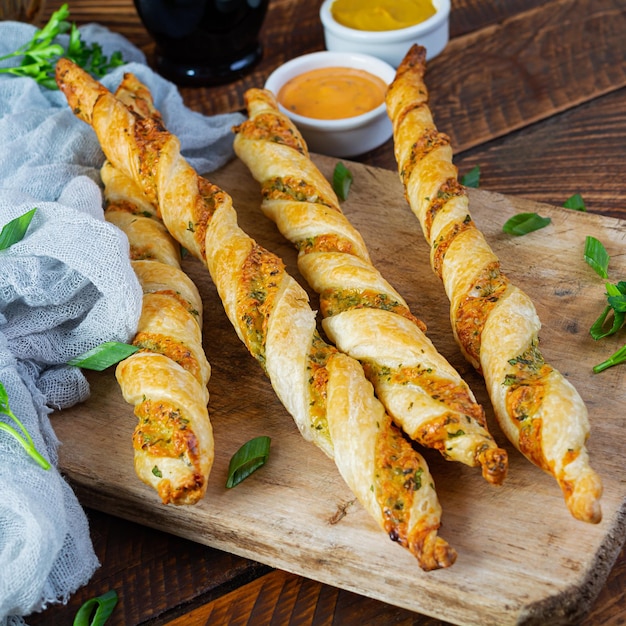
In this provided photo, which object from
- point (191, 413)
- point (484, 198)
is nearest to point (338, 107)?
point (484, 198)

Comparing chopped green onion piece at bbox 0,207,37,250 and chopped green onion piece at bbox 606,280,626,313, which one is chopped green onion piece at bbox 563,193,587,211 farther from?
chopped green onion piece at bbox 0,207,37,250

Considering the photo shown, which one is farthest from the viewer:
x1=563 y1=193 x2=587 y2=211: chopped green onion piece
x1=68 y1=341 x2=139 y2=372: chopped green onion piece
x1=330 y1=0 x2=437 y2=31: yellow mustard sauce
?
x1=330 y1=0 x2=437 y2=31: yellow mustard sauce

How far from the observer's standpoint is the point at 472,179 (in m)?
3.36

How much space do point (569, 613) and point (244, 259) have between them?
4.36 feet

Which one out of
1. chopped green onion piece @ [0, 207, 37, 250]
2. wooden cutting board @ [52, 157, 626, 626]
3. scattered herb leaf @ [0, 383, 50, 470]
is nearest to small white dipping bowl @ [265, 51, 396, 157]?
wooden cutting board @ [52, 157, 626, 626]

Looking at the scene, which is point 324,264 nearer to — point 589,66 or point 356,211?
point 356,211

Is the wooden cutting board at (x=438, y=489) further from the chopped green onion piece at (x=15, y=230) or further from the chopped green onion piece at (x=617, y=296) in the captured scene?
the chopped green onion piece at (x=15, y=230)

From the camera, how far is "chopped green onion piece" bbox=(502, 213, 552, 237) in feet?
9.72

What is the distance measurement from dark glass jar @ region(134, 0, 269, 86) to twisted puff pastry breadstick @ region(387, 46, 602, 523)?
89 centimetres

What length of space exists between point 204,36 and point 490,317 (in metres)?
2.12

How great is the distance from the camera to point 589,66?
4.02 meters

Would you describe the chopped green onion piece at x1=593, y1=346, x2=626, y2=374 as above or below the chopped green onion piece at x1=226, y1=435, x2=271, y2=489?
below

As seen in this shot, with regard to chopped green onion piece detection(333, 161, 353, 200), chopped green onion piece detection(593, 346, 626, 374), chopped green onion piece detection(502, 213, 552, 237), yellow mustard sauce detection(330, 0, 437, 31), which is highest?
yellow mustard sauce detection(330, 0, 437, 31)

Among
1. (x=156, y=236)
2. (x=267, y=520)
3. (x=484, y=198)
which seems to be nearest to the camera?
(x=267, y=520)
